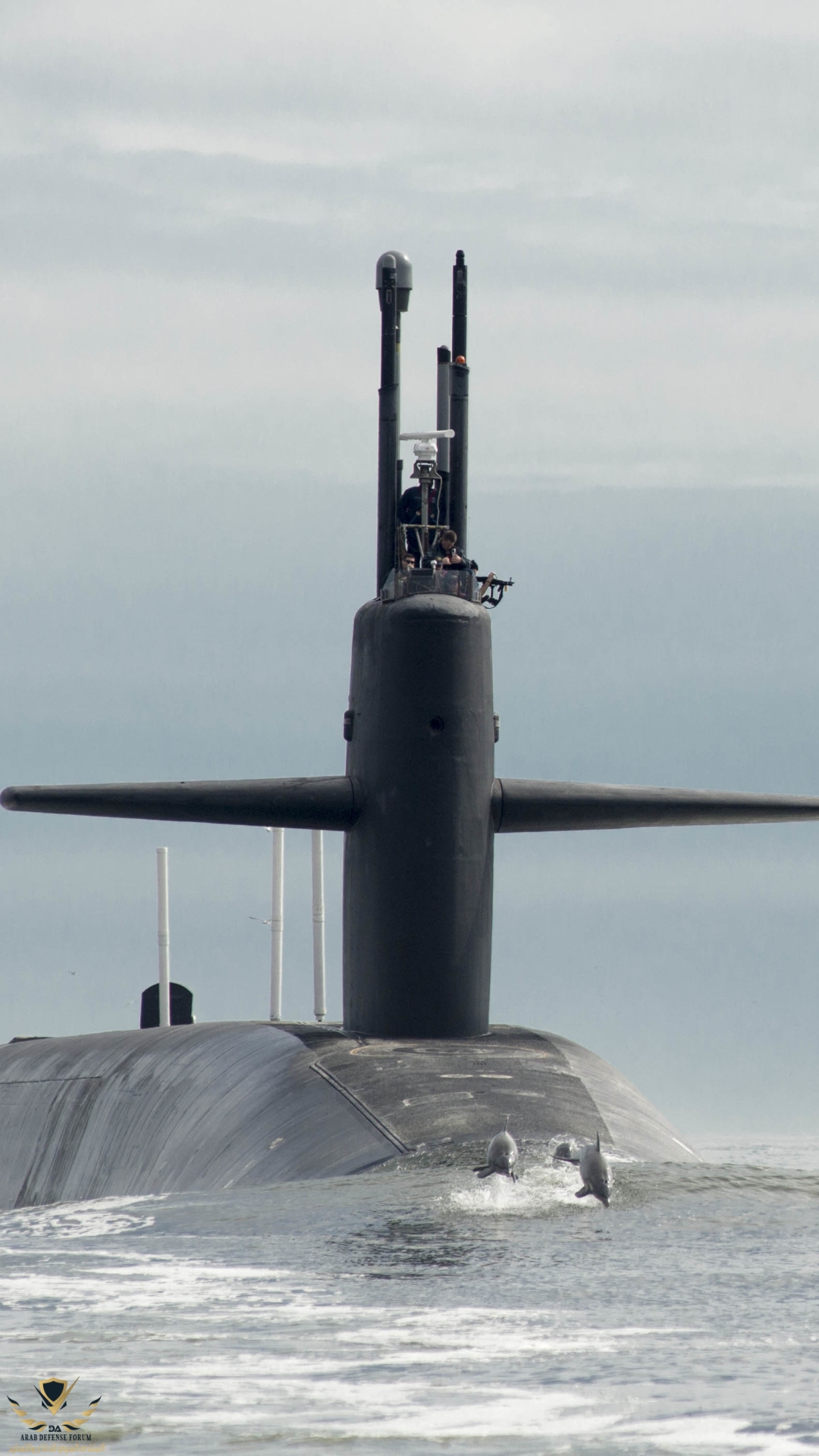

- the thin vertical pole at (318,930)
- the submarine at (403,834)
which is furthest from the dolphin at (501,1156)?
the thin vertical pole at (318,930)

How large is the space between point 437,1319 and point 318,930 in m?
16.5

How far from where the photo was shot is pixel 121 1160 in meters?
16.3

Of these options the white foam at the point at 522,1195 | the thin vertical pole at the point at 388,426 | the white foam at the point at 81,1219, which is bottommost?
the white foam at the point at 81,1219

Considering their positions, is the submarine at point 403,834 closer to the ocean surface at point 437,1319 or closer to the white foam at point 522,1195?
the white foam at point 522,1195

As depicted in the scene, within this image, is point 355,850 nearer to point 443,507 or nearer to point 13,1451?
point 443,507

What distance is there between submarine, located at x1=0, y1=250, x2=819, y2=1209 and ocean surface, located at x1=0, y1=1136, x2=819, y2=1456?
2722 millimetres

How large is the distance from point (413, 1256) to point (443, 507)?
8.79m

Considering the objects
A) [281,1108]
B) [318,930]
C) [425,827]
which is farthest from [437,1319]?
[318,930]

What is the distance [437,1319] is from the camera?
8.48 metres

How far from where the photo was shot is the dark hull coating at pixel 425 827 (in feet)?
49.8

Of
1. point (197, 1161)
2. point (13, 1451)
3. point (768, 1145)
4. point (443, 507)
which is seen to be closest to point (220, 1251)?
point (13, 1451)

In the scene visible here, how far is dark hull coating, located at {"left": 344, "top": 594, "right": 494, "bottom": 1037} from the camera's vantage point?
49.8ft

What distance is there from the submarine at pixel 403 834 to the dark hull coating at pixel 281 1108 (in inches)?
1.4

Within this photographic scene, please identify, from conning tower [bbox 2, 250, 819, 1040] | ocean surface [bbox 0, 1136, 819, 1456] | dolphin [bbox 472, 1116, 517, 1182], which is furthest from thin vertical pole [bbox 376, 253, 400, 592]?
dolphin [bbox 472, 1116, 517, 1182]
